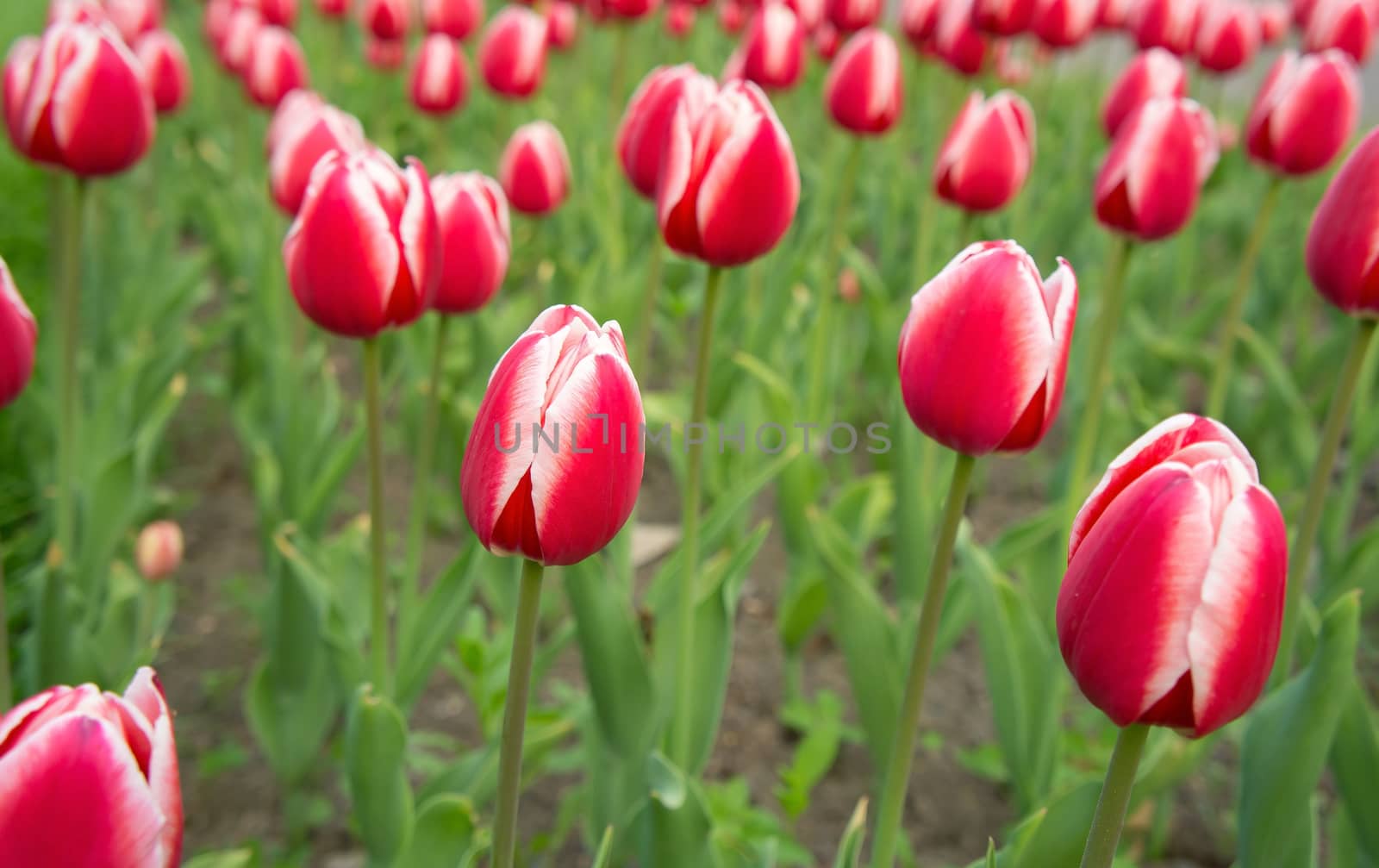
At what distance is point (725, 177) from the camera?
1.30m

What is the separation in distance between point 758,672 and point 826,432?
667 millimetres

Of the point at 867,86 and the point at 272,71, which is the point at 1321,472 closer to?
the point at 867,86

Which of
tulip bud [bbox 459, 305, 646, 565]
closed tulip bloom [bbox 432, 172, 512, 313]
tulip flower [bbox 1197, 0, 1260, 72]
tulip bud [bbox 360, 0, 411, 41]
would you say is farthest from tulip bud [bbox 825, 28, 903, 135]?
tulip bud [bbox 360, 0, 411, 41]

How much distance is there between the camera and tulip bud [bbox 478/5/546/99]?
287 centimetres

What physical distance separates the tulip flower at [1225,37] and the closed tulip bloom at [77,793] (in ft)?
10.0

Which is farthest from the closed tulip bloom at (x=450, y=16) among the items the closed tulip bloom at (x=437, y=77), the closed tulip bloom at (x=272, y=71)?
the closed tulip bloom at (x=272, y=71)

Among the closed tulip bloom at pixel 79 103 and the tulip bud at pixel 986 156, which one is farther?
the tulip bud at pixel 986 156

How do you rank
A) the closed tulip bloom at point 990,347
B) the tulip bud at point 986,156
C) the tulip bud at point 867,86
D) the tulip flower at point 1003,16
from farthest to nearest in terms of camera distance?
the tulip flower at point 1003,16, the tulip bud at point 867,86, the tulip bud at point 986,156, the closed tulip bloom at point 990,347

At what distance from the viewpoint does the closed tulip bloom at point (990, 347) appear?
956 millimetres

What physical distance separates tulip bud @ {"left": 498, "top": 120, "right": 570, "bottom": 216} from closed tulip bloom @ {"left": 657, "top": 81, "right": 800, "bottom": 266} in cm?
94

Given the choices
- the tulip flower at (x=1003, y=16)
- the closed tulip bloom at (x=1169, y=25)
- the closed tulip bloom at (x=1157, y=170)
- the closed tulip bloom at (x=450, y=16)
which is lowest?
the closed tulip bloom at (x=1157, y=170)

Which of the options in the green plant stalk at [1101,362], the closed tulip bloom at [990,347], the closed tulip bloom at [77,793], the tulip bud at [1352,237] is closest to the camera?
the closed tulip bloom at [77,793]

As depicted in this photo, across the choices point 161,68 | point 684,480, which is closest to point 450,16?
point 161,68

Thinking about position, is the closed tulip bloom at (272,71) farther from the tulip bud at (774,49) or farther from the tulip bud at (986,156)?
the tulip bud at (986,156)
